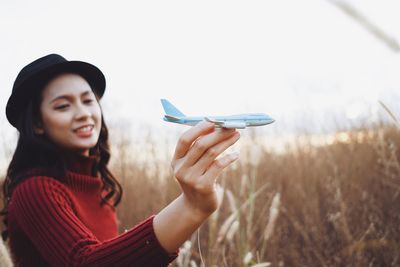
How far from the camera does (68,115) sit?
4.60 ft

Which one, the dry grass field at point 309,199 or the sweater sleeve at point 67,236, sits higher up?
the sweater sleeve at point 67,236

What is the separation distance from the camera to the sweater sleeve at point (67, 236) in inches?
39.5

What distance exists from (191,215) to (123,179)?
2615 millimetres

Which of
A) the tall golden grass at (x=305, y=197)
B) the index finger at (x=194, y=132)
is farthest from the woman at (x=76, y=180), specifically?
the tall golden grass at (x=305, y=197)

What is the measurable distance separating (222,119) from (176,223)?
0.23 metres

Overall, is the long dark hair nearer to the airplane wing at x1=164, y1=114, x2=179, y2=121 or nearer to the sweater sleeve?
the sweater sleeve

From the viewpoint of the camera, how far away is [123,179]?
3.49 meters

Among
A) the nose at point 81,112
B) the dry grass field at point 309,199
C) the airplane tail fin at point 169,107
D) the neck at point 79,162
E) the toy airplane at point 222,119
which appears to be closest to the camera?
the toy airplane at point 222,119

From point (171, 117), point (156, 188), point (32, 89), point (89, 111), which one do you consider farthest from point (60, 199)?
point (156, 188)

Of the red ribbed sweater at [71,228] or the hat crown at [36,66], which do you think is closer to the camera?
the red ribbed sweater at [71,228]

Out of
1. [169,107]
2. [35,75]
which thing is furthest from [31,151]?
[169,107]

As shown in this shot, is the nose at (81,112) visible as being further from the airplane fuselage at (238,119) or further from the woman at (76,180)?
the airplane fuselage at (238,119)

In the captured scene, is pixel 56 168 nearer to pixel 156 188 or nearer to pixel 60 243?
pixel 60 243

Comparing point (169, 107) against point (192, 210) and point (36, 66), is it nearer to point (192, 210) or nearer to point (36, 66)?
point (192, 210)
